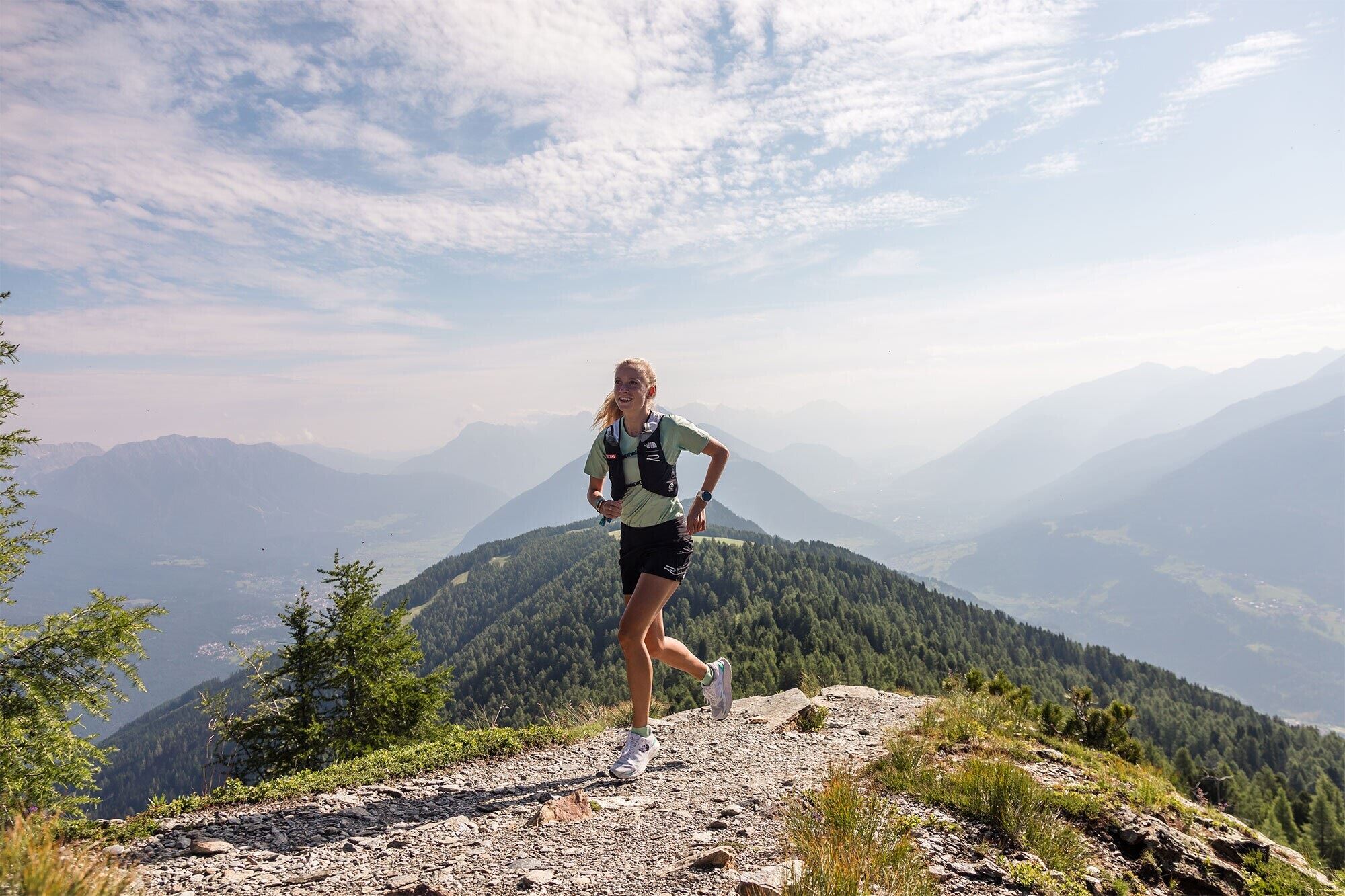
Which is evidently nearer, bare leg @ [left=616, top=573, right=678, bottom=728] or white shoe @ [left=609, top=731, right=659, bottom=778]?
bare leg @ [left=616, top=573, right=678, bottom=728]

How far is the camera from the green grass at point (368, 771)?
5.10m

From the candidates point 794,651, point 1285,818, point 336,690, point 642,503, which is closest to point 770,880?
point 642,503

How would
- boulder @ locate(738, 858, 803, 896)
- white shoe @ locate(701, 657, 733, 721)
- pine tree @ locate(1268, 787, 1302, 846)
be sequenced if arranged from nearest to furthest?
boulder @ locate(738, 858, 803, 896), white shoe @ locate(701, 657, 733, 721), pine tree @ locate(1268, 787, 1302, 846)

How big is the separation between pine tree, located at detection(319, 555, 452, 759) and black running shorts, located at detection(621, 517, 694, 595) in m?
10.7

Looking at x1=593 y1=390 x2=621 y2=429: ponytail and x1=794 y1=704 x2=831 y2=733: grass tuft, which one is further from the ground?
x1=593 y1=390 x2=621 y2=429: ponytail

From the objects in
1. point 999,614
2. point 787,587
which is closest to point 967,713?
point 787,587

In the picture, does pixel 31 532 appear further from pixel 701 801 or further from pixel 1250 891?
pixel 1250 891

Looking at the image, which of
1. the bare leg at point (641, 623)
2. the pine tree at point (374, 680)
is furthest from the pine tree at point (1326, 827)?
the bare leg at point (641, 623)

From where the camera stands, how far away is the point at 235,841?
5.09 m

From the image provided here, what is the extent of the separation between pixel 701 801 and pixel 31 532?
45.0 feet

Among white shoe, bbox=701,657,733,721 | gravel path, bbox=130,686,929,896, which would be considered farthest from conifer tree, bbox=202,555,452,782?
white shoe, bbox=701,657,733,721

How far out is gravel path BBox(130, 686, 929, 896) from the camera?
434 cm

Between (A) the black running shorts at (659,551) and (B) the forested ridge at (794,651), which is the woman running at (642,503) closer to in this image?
(A) the black running shorts at (659,551)

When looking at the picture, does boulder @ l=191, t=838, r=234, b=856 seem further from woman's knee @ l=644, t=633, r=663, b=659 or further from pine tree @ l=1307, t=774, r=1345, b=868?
pine tree @ l=1307, t=774, r=1345, b=868
